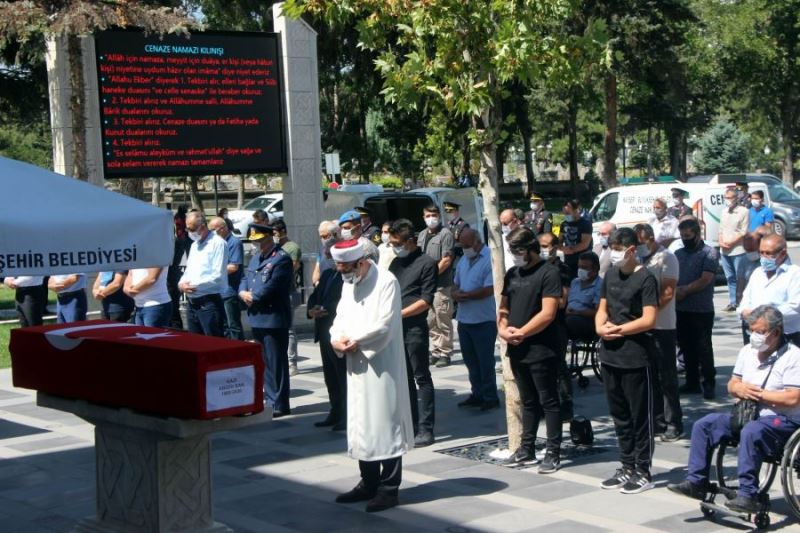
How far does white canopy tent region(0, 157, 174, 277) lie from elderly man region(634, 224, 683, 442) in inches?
184

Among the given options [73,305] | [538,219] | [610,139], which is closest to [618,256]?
[73,305]

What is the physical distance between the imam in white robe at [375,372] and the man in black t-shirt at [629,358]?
5.12 ft

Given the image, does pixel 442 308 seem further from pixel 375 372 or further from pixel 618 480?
pixel 375 372

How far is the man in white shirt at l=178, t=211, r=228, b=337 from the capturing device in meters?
11.5

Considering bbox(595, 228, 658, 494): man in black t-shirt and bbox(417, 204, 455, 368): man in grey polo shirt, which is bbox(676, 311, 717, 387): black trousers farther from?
bbox(417, 204, 455, 368): man in grey polo shirt

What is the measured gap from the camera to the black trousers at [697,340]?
436 inches

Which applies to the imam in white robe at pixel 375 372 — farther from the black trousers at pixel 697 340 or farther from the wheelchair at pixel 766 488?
the black trousers at pixel 697 340

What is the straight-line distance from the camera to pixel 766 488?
696cm

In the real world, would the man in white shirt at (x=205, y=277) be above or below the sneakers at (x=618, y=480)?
above

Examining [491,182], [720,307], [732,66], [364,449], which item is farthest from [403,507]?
[732,66]

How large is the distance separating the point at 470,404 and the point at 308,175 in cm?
779

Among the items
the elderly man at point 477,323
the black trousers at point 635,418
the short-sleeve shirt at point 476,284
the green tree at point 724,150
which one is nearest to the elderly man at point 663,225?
the short-sleeve shirt at point 476,284

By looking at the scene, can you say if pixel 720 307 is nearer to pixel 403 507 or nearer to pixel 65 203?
pixel 403 507

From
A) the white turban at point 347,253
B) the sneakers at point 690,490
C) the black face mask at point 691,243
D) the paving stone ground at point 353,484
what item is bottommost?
the paving stone ground at point 353,484
